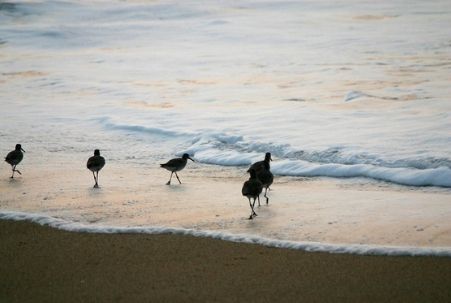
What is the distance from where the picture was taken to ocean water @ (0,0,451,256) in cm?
1216

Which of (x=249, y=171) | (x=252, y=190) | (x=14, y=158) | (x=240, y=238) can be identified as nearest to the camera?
(x=240, y=238)

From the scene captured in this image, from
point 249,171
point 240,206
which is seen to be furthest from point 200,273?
point 249,171

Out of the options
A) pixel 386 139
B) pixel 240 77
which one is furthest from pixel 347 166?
pixel 240 77

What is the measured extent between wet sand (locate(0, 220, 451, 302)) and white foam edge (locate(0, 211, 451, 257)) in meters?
0.12

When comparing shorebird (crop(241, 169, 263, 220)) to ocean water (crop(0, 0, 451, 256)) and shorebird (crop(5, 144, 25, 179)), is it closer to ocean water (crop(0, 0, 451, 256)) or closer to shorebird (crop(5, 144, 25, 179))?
ocean water (crop(0, 0, 451, 256))

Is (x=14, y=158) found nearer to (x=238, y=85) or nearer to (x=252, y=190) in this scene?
(x=252, y=190)

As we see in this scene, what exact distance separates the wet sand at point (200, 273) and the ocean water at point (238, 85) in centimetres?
95

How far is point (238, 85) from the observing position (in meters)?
18.8

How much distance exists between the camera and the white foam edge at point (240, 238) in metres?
6.93

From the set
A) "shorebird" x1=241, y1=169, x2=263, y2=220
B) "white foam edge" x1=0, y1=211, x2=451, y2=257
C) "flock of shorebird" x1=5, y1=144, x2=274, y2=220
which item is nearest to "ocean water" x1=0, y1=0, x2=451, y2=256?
"white foam edge" x1=0, y1=211, x2=451, y2=257

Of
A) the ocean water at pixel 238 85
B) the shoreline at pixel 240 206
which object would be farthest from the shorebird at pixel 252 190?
the ocean water at pixel 238 85

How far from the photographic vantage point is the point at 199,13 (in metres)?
30.3

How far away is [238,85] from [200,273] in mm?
12431

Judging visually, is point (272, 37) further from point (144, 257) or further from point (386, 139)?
point (144, 257)
